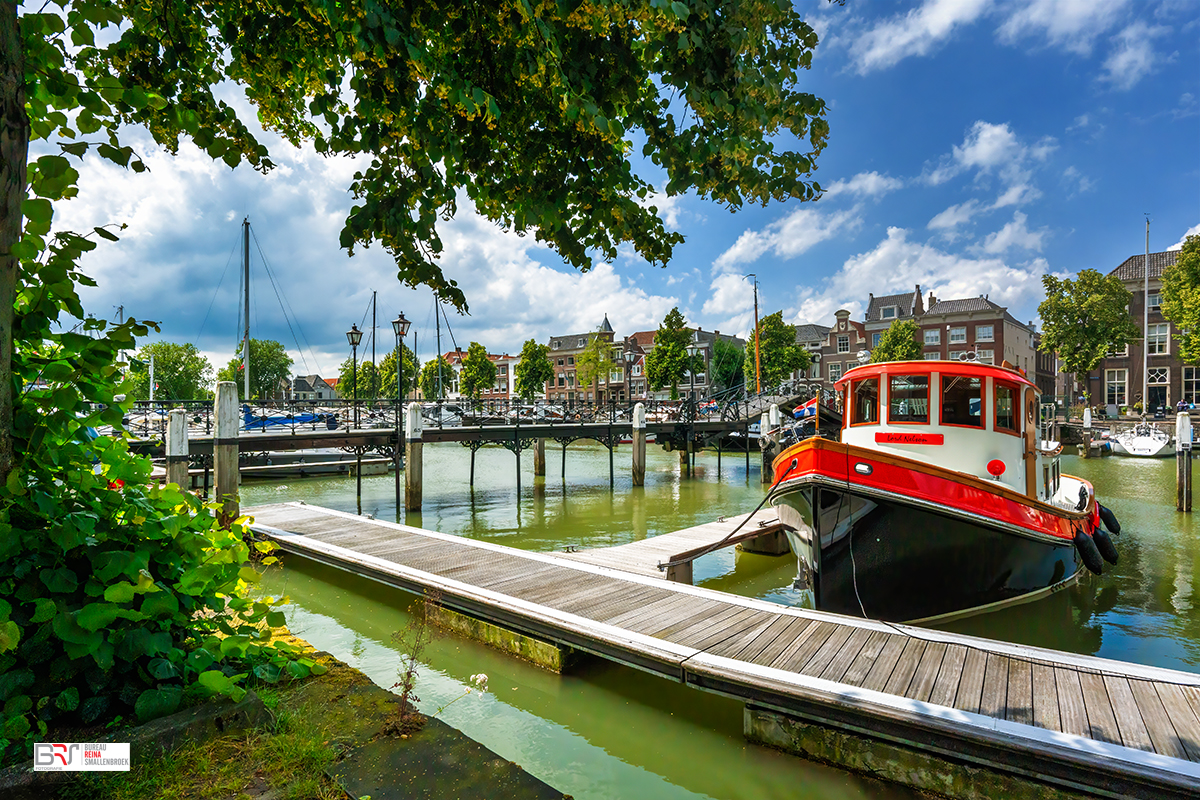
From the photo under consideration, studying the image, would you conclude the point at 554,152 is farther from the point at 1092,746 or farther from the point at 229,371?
Result: the point at 229,371

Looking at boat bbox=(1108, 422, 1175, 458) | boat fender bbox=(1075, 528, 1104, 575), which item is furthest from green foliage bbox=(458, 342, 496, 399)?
boat fender bbox=(1075, 528, 1104, 575)

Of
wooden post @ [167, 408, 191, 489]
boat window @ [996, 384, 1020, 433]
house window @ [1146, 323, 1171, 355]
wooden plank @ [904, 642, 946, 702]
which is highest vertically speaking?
house window @ [1146, 323, 1171, 355]

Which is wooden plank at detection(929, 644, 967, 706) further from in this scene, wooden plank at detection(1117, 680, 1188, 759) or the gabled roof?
the gabled roof

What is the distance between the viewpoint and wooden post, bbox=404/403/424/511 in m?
18.6

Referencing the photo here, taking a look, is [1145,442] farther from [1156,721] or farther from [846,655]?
[846,655]

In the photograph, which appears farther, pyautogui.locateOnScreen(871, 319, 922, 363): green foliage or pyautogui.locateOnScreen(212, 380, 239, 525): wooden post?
pyautogui.locateOnScreen(871, 319, 922, 363): green foliage

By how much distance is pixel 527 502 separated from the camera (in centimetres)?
2167

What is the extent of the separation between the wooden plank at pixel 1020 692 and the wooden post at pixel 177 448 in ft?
49.9

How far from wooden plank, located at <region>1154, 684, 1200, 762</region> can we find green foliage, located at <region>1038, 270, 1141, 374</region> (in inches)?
1842

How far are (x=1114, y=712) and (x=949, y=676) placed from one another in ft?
3.31

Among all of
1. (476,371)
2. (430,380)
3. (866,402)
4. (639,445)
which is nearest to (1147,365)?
(639,445)

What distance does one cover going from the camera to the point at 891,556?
294 inches

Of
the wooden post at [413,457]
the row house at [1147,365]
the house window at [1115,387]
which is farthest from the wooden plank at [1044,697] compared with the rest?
the house window at [1115,387]

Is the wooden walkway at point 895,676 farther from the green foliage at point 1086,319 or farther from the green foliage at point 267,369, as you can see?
the green foliage at point 267,369
